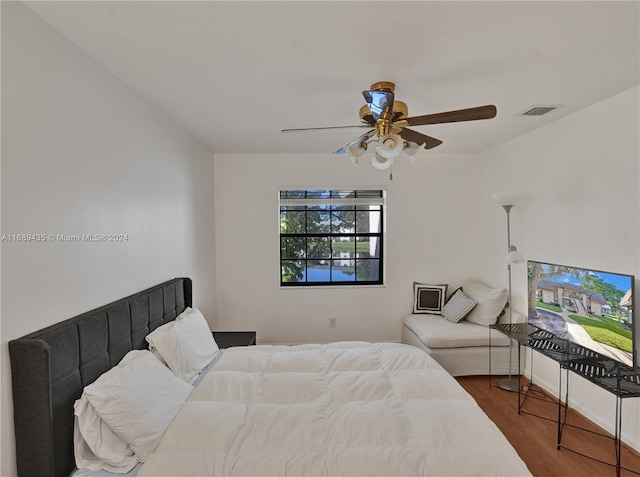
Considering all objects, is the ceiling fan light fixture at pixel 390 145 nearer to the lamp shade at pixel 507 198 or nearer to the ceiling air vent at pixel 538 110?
the ceiling air vent at pixel 538 110

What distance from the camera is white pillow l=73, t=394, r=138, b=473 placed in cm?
154

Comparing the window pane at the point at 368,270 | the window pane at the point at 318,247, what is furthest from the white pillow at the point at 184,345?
the window pane at the point at 368,270

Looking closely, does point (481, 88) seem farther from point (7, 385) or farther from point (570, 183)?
point (7, 385)

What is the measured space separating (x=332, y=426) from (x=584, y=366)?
1797 mm

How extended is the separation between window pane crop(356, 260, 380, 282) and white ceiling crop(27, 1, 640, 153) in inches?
88.6

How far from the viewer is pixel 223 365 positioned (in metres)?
2.44

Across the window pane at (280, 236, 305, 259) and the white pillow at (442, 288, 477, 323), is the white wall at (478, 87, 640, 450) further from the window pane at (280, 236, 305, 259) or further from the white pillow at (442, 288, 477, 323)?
the window pane at (280, 236, 305, 259)

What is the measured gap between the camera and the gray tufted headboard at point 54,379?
1380 mm

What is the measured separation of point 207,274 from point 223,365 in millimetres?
1747

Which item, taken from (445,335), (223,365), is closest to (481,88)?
(445,335)

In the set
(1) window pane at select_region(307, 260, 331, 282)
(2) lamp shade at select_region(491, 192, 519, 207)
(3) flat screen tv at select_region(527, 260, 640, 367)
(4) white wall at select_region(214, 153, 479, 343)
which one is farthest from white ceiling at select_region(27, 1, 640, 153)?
(1) window pane at select_region(307, 260, 331, 282)

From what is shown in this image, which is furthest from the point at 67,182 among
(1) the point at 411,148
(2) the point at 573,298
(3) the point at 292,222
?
(2) the point at 573,298

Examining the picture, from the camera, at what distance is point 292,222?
4582 millimetres

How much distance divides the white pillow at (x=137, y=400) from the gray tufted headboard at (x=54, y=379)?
0.09 metres
